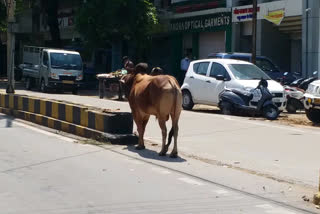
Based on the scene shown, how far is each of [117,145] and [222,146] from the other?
7.16 ft

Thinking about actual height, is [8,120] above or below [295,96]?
below

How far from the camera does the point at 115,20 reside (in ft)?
95.7

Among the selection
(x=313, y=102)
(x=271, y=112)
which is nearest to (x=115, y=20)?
(x=271, y=112)

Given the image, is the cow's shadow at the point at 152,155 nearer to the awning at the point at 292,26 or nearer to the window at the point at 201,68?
the window at the point at 201,68

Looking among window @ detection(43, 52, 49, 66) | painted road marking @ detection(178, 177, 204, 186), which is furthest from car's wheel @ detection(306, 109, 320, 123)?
window @ detection(43, 52, 49, 66)

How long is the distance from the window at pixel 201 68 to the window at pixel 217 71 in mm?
319

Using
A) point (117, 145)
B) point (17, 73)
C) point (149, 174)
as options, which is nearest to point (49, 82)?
point (17, 73)

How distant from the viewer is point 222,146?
11203 mm

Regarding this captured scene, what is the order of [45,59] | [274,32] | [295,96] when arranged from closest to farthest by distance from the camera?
[295,96]
[274,32]
[45,59]

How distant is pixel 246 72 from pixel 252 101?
60.4 inches

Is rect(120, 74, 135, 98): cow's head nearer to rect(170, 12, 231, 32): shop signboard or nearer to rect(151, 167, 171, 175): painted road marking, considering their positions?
rect(151, 167, 171, 175): painted road marking

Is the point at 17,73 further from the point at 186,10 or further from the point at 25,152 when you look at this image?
the point at 25,152

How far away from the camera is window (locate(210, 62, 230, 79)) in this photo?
17228 mm

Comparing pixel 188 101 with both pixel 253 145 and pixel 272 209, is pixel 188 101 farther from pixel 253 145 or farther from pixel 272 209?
pixel 272 209
